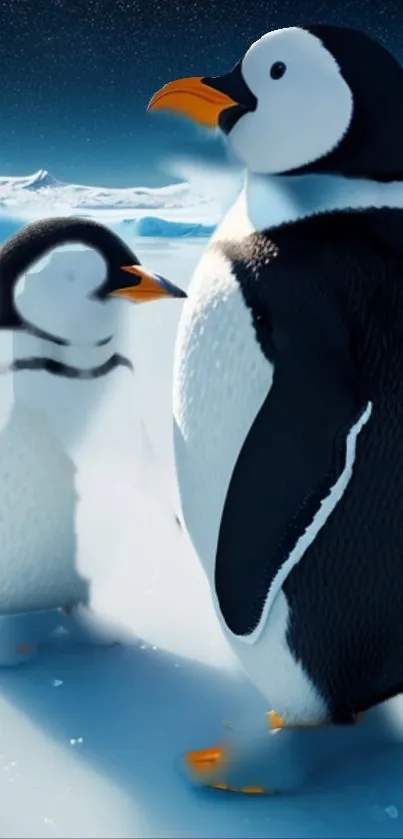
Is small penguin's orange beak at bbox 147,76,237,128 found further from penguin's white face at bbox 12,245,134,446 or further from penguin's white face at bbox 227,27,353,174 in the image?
penguin's white face at bbox 12,245,134,446

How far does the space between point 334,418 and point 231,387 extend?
10cm

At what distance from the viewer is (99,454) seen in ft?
3.03

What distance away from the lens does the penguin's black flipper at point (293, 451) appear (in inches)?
24.3

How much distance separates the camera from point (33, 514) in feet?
3.03

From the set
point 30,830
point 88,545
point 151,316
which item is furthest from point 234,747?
point 151,316

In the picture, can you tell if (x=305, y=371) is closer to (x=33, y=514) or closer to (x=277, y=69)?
(x=277, y=69)

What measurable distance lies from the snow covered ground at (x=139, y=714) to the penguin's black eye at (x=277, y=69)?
31cm

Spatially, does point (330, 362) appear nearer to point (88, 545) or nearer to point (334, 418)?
point (334, 418)

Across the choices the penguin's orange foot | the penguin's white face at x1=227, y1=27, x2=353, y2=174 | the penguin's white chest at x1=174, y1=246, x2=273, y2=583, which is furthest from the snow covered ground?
the penguin's white face at x1=227, y1=27, x2=353, y2=174

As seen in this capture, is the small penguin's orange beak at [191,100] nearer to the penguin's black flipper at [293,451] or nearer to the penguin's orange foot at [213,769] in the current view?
the penguin's black flipper at [293,451]

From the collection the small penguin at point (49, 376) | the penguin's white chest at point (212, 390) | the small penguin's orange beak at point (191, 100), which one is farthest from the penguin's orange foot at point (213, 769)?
the small penguin's orange beak at point (191, 100)

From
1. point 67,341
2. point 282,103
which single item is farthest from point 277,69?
point 67,341

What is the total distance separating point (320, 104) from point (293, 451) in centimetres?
26

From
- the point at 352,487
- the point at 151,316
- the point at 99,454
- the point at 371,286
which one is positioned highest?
the point at 371,286
